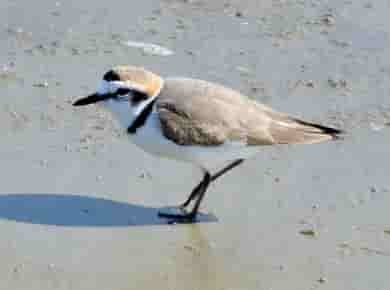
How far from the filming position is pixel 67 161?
7496 mm

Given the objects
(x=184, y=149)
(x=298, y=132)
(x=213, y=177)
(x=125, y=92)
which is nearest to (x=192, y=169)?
(x=213, y=177)

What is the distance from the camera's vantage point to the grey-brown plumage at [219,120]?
6902mm

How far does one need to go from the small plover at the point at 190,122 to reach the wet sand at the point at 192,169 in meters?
0.35

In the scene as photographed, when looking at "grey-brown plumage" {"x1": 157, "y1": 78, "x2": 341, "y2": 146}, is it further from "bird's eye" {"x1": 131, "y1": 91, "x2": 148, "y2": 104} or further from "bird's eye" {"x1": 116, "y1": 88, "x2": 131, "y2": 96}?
"bird's eye" {"x1": 116, "y1": 88, "x2": 131, "y2": 96}

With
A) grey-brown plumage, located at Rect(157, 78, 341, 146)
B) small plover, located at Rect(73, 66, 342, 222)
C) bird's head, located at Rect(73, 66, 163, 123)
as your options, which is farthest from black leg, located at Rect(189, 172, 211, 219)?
bird's head, located at Rect(73, 66, 163, 123)

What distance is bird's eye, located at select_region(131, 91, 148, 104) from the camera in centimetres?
691

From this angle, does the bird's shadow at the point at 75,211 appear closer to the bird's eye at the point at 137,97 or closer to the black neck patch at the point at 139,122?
the black neck patch at the point at 139,122

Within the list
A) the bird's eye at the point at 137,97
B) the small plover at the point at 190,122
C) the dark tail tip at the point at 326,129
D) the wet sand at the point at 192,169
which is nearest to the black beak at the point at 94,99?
the small plover at the point at 190,122

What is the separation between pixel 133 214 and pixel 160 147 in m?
0.45

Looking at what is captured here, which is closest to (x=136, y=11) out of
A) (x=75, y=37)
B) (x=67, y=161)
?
(x=75, y=37)

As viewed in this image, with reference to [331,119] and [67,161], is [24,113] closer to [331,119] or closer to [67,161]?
[67,161]

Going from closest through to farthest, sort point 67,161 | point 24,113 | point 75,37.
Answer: point 67,161, point 24,113, point 75,37

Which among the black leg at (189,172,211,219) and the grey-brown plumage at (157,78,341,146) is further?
the black leg at (189,172,211,219)

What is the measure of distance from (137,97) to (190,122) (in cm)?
33
